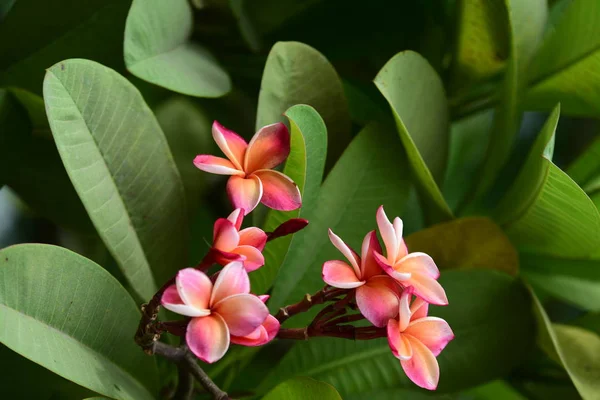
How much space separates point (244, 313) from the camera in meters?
0.33

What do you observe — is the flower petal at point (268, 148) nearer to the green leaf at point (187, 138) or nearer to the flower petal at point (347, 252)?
the flower petal at point (347, 252)

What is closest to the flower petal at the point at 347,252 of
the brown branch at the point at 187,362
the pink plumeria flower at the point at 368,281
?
the pink plumeria flower at the point at 368,281

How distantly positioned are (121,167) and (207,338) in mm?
172

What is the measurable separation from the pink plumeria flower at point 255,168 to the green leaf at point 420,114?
0.37ft

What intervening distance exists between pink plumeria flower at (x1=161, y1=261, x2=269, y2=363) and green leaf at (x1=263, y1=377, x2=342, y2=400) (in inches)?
3.8

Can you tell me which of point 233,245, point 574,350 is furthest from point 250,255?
point 574,350

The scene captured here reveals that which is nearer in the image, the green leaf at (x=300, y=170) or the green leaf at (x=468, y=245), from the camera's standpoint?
the green leaf at (x=300, y=170)

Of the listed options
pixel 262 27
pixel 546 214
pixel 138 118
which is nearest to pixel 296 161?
pixel 138 118

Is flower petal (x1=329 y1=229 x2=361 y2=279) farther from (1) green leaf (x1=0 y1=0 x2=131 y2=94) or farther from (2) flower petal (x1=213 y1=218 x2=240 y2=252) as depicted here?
(1) green leaf (x1=0 y1=0 x2=131 y2=94)

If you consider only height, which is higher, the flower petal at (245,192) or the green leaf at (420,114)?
the flower petal at (245,192)

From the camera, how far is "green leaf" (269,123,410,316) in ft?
1.73

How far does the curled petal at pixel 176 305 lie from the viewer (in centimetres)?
32

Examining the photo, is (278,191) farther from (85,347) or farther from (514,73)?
(514,73)

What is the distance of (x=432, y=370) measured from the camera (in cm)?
37
